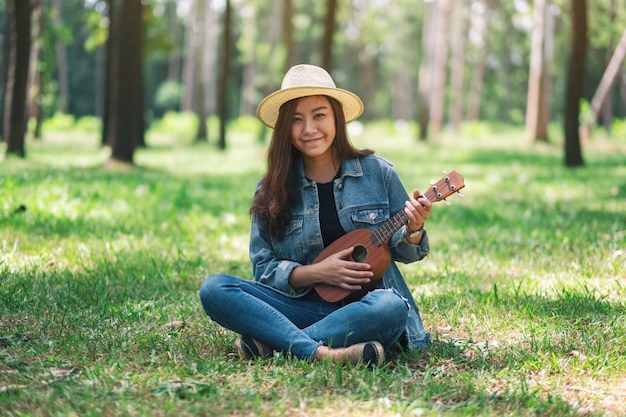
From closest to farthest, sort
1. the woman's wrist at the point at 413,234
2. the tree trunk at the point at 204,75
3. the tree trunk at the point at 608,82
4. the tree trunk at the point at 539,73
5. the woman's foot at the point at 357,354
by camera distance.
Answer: the woman's foot at the point at 357,354 < the woman's wrist at the point at 413,234 < the tree trunk at the point at 608,82 < the tree trunk at the point at 539,73 < the tree trunk at the point at 204,75

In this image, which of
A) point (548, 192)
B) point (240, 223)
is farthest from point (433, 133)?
point (240, 223)

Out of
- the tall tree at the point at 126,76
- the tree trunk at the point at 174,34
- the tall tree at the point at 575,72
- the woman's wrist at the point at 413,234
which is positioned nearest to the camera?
the woman's wrist at the point at 413,234

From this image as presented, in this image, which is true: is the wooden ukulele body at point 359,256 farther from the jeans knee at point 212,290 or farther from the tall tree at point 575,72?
the tall tree at point 575,72

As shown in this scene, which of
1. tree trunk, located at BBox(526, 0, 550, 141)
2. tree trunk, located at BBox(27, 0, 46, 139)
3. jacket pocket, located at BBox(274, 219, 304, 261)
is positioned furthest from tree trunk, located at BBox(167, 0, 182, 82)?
jacket pocket, located at BBox(274, 219, 304, 261)

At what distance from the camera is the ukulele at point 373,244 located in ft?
12.7

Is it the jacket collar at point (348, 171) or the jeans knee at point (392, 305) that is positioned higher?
the jacket collar at point (348, 171)


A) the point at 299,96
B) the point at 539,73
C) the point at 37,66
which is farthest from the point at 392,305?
the point at 539,73

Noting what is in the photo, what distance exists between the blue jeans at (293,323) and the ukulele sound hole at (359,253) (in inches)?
8.9

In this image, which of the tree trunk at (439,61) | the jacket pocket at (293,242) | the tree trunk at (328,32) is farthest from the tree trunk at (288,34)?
the jacket pocket at (293,242)

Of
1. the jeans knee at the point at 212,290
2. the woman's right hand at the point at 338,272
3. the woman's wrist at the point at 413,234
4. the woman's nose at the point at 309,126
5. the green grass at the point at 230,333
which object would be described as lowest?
the green grass at the point at 230,333

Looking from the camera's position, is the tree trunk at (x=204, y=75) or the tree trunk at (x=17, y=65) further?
the tree trunk at (x=204, y=75)

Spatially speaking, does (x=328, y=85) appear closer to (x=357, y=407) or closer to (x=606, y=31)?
(x=357, y=407)

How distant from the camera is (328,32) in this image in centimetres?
1739

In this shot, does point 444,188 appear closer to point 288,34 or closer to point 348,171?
point 348,171
